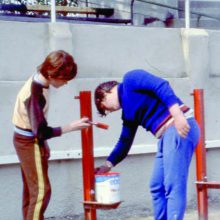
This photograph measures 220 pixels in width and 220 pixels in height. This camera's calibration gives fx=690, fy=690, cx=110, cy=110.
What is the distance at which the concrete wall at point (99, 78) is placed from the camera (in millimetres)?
5945

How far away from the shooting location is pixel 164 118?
4.55m

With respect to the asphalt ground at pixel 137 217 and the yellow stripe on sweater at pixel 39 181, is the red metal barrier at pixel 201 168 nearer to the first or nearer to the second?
the asphalt ground at pixel 137 217

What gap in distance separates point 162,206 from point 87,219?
0.54 m

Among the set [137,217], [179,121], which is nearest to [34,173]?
[179,121]

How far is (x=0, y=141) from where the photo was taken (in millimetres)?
5875

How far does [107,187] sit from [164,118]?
62 centimetres

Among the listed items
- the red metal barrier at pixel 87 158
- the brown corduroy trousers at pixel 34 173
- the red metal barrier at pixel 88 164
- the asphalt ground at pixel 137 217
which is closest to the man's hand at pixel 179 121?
the red metal barrier at pixel 88 164

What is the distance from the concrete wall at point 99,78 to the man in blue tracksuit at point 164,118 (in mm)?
1523

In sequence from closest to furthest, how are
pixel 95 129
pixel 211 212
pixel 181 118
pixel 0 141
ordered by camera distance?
pixel 181 118
pixel 0 141
pixel 95 129
pixel 211 212

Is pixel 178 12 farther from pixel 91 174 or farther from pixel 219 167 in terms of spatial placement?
pixel 91 174

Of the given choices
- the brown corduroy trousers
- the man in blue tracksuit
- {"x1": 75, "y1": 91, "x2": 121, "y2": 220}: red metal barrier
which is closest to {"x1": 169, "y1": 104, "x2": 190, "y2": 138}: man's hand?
the man in blue tracksuit

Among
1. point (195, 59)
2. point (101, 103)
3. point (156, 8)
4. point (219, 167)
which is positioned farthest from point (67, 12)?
point (101, 103)

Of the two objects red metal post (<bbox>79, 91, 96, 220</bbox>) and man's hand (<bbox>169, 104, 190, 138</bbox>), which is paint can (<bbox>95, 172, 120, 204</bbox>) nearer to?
red metal post (<bbox>79, 91, 96, 220</bbox>)

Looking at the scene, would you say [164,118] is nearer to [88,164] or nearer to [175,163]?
[175,163]
